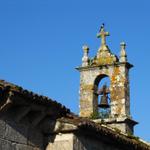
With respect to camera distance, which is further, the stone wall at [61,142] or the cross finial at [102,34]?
the cross finial at [102,34]

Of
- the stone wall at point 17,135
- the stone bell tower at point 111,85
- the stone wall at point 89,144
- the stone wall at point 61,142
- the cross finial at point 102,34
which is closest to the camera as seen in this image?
the stone wall at point 17,135

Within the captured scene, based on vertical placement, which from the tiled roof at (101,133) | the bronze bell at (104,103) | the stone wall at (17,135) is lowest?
the stone wall at (17,135)

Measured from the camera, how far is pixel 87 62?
1897 cm

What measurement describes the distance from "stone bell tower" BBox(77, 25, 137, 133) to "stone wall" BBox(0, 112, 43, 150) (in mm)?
7881

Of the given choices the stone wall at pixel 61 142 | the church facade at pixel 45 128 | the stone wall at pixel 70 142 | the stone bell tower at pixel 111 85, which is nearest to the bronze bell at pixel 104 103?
the stone bell tower at pixel 111 85

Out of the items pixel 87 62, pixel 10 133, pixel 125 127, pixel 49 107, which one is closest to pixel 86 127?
pixel 49 107

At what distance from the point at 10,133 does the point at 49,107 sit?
85cm

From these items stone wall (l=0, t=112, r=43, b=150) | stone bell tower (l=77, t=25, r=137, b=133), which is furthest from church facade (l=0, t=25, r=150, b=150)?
stone bell tower (l=77, t=25, r=137, b=133)

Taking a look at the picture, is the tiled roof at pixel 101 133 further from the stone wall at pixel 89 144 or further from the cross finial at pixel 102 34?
the cross finial at pixel 102 34

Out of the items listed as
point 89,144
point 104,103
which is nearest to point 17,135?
point 89,144

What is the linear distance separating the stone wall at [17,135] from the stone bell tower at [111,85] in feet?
25.9

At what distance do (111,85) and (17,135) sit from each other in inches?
372

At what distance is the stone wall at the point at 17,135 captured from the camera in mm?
8664

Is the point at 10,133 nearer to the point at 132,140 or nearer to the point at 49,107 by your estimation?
the point at 49,107
